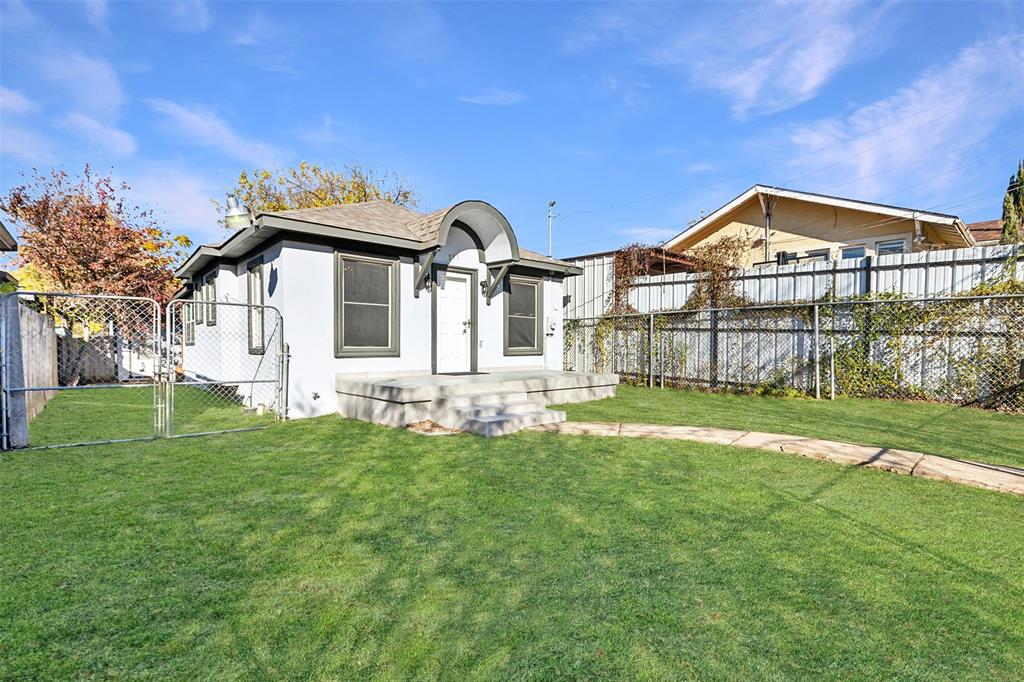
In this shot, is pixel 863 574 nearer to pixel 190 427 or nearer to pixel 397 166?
pixel 190 427

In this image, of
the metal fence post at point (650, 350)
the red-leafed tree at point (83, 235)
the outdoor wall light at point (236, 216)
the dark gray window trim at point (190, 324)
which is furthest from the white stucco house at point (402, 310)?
the red-leafed tree at point (83, 235)

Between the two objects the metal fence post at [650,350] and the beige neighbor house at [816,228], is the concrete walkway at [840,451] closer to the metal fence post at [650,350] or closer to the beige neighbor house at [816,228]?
the metal fence post at [650,350]

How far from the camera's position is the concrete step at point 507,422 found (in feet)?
18.6

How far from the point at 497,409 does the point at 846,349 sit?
21.5 ft

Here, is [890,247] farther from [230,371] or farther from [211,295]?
[211,295]

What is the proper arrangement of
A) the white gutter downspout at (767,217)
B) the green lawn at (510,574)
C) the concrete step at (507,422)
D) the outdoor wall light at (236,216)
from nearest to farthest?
the green lawn at (510,574)
the concrete step at (507,422)
the outdoor wall light at (236,216)
the white gutter downspout at (767,217)

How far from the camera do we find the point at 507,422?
579cm

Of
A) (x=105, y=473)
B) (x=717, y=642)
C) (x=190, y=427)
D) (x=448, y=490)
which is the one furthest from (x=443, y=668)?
(x=190, y=427)

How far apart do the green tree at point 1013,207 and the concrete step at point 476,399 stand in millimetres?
10764

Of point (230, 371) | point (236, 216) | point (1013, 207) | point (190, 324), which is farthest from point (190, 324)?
point (1013, 207)

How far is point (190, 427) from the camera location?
6.71 meters

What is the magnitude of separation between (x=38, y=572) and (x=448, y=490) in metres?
2.33

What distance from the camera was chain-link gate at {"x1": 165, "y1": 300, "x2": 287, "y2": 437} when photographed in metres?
6.51

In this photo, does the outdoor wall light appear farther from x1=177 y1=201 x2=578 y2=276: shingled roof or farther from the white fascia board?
the white fascia board
